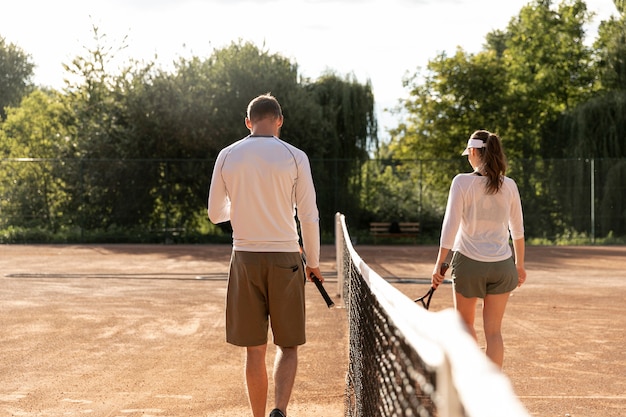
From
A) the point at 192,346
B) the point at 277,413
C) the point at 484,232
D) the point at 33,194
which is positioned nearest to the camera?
the point at 277,413

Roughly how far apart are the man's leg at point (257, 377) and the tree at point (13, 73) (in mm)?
65337

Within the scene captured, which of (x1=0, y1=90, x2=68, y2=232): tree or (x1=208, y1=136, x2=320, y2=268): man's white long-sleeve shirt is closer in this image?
(x1=208, y1=136, x2=320, y2=268): man's white long-sleeve shirt

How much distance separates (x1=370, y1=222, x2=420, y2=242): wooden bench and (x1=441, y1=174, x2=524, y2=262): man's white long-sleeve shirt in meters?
22.0

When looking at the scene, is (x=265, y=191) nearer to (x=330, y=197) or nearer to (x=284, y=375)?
(x=284, y=375)

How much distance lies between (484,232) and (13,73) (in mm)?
68804

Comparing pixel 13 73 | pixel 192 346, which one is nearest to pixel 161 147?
pixel 192 346

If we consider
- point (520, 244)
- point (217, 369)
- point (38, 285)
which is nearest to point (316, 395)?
point (217, 369)

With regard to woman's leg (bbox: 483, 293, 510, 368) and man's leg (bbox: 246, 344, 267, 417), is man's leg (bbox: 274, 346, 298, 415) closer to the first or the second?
man's leg (bbox: 246, 344, 267, 417)

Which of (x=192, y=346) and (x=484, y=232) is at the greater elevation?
(x=484, y=232)

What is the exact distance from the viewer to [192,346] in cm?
909

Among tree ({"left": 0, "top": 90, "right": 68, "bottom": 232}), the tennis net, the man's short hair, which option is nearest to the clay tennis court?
the tennis net

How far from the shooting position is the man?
17.0 feet

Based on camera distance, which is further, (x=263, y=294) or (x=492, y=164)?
(x=492, y=164)

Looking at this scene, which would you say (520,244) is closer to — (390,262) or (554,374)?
(554,374)
